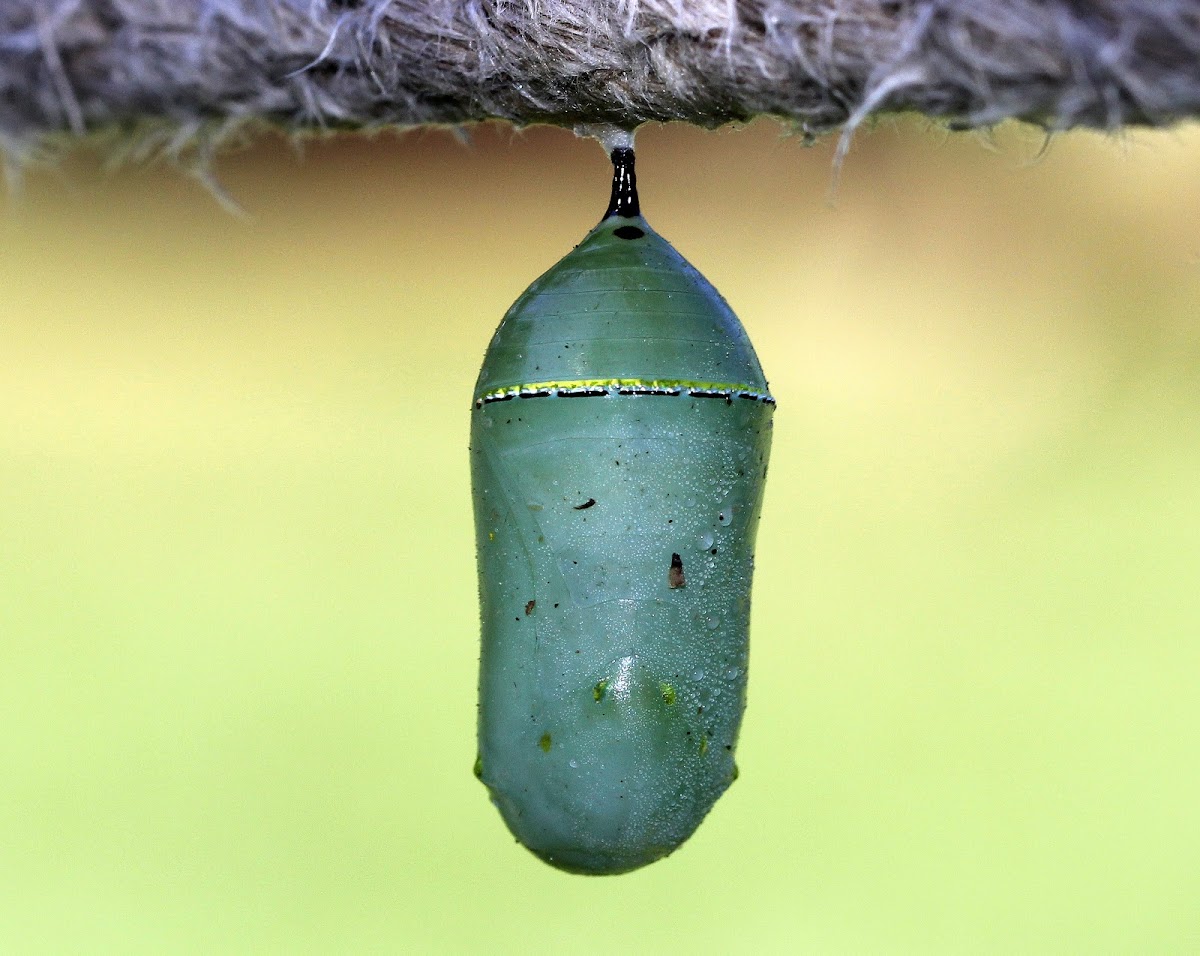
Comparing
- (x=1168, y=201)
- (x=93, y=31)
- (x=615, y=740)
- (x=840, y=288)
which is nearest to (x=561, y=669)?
(x=615, y=740)

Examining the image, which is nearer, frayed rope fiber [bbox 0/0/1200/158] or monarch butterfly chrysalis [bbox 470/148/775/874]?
frayed rope fiber [bbox 0/0/1200/158]

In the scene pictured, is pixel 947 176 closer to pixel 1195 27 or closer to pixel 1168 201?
pixel 1168 201

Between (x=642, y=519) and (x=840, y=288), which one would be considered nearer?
(x=642, y=519)

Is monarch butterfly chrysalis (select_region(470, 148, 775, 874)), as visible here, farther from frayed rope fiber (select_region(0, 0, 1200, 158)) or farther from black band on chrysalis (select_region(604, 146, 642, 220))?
frayed rope fiber (select_region(0, 0, 1200, 158))

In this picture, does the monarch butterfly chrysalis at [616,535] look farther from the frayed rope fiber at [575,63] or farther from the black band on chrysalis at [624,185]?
the frayed rope fiber at [575,63]

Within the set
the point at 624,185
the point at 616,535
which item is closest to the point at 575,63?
the point at 624,185

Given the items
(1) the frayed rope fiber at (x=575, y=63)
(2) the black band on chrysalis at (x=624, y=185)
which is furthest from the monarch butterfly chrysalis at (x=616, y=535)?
(1) the frayed rope fiber at (x=575, y=63)

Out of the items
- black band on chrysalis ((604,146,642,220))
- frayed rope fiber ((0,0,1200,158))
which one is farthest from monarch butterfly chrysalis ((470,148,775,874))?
frayed rope fiber ((0,0,1200,158))
